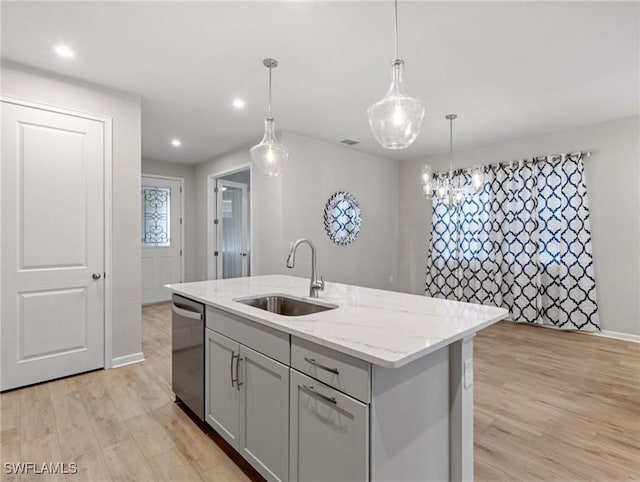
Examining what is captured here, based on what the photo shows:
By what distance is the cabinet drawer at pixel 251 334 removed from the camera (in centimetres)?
148

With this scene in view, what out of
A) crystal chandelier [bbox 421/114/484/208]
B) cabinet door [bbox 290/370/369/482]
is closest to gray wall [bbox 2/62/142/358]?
cabinet door [bbox 290/370/369/482]

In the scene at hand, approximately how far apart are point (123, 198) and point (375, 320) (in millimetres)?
2770

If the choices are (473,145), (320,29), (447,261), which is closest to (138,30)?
(320,29)

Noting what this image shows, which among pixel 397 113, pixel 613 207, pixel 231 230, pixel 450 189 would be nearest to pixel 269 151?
pixel 397 113

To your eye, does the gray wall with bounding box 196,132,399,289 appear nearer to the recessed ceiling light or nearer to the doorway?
the doorway

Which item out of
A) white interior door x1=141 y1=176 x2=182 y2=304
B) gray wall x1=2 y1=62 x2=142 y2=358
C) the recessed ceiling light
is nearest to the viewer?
the recessed ceiling light

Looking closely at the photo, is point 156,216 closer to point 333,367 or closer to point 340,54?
→ point 340,54

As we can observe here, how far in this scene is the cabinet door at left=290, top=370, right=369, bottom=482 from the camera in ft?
3.81

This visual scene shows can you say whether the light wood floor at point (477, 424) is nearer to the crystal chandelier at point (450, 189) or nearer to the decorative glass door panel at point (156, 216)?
the crystal chandelier at point (450, 189)

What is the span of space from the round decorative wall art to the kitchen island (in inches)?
121

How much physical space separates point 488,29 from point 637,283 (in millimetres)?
3512

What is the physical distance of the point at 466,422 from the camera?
58.9 inches

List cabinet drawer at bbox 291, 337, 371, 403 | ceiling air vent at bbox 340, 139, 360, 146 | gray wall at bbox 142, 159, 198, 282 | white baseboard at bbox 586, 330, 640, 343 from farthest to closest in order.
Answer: gray wall at bbox 142, 159, 198, 282
ceiling air vent at bbox 340, 139, 360, 146
white baseboard at bbox 586, 330, 640, 343
cabinet drawer at bbox 291, 337, 371, 403

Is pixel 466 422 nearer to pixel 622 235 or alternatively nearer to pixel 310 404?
pixel 310 404
